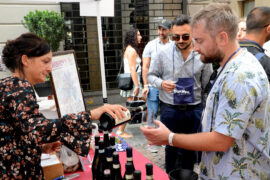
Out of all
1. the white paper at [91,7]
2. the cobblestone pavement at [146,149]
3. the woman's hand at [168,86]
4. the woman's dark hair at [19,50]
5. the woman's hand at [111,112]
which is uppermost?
the white paper at [91,7]

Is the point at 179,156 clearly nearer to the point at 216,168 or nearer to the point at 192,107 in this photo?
the point at 192,107

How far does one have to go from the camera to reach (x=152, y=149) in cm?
483

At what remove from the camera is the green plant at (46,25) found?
6324 millimetres

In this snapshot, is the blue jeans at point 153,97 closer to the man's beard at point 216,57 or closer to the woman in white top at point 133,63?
the woman in white top at point 133,63

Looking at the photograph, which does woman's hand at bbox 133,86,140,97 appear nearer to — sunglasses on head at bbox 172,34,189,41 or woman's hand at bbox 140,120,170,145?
sunglasses on head at bbox 172,34,189,41

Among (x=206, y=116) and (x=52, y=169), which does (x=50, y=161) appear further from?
(x=206, y=116)

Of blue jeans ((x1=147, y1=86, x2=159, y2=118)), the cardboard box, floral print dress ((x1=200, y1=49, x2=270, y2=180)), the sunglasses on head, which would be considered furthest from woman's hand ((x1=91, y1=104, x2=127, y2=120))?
blue jeans ((x1=147, y1=86, x2=159, y2=118))

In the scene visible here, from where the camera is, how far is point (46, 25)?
6.28 meters

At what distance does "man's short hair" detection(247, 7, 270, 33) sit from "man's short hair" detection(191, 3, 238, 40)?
4.84 ft

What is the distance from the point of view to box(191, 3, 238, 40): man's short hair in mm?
1547

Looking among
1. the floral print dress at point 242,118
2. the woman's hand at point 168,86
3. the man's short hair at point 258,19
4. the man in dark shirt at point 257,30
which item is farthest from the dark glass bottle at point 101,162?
the man's short hair at point 258,19

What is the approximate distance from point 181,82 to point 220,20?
1.60 metres

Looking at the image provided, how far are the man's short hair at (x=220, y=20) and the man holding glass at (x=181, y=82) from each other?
1.42m

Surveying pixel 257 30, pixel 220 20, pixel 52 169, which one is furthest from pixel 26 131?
pixel 257 30
